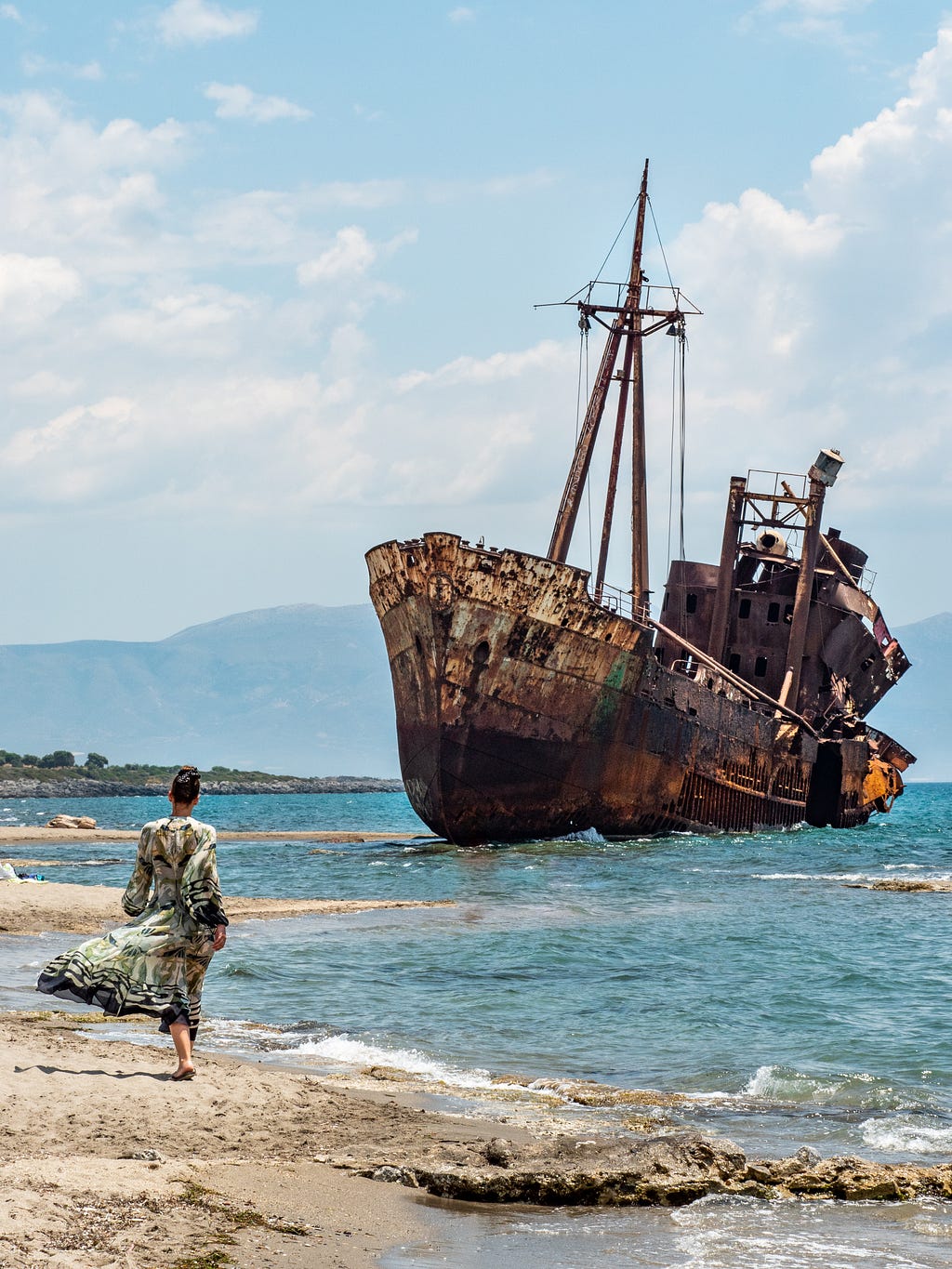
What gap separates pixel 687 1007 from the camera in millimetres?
13531

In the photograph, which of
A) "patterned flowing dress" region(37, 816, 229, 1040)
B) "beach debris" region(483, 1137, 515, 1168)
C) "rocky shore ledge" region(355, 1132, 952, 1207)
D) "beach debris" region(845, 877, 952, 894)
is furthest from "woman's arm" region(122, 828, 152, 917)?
"beach debris" region(845, 877, 952, 894)

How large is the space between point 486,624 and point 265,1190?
24388mm

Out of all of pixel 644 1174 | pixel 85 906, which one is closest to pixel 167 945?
pixel 644 1174

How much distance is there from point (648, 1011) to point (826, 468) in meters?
32.7

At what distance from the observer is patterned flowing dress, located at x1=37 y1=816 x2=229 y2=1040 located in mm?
7770

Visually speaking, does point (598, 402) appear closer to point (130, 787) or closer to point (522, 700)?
point (522, 700)

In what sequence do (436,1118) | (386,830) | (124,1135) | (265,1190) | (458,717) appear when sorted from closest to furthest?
(265,1190) → (124,1135) → (436,1118) → (458,717) → (386,830)

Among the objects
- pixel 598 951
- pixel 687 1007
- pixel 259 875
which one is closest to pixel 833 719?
pixel 259 875

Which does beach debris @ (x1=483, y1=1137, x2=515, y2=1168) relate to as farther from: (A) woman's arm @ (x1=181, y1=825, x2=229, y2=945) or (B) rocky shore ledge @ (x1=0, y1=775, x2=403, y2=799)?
(B) rocky shore ledge @ (x1=0, y1=775, x2=403, y2=799)

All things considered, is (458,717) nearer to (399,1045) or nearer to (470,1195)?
(399,1045)

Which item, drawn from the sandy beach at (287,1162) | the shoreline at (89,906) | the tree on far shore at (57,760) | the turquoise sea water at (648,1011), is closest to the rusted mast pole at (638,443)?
the turquoise sea water at (648,1011)

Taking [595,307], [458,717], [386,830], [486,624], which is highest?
[595,307]

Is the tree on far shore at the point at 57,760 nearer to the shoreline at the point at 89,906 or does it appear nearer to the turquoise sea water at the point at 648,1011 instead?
the turquoise sea water at the point at 648,1011

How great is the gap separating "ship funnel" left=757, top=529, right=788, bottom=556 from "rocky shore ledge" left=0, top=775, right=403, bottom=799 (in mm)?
51033
